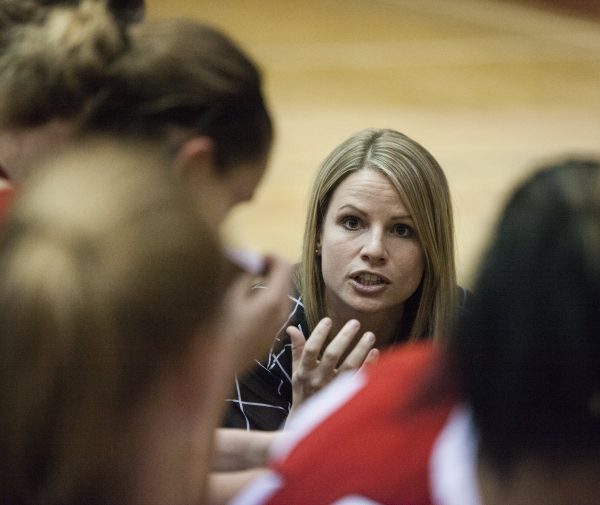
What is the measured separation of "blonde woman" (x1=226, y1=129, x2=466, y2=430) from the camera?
1.84 meters

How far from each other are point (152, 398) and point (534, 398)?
0.29 meters

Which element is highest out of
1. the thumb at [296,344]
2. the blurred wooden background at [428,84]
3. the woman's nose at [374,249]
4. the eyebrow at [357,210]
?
the eyebrow at [357,210]

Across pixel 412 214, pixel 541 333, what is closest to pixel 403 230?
pixel 412 214

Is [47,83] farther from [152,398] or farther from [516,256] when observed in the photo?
[516,256]

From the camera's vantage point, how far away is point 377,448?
896 mm

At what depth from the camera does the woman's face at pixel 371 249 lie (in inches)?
72.9

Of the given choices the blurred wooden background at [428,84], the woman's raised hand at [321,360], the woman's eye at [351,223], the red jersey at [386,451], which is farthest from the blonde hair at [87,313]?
the blurred wooden background at [428,84]

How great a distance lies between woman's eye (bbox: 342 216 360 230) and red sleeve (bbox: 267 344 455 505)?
3.18 ft

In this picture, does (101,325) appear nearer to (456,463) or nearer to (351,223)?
(456,463)

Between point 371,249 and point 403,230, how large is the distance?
99mm

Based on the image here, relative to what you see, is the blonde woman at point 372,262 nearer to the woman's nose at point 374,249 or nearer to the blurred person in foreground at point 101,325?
the woman's nose at point 374,249

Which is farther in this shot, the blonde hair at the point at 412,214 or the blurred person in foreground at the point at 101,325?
the blonde hair at the point at 412,214

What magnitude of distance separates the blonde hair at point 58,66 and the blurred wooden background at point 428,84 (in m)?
2.28

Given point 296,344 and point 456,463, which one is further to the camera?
point 296,344
